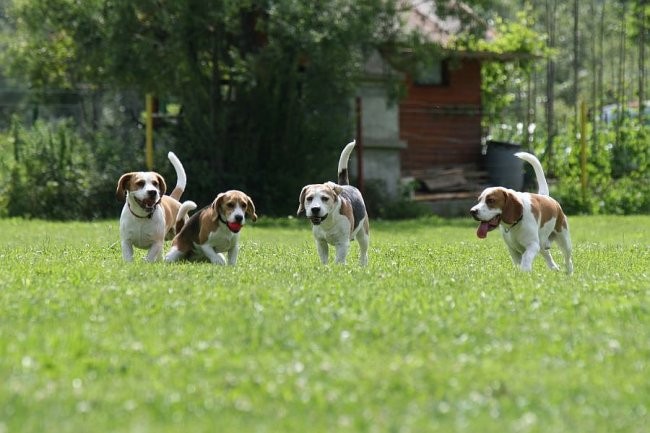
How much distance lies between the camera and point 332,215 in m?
12.5

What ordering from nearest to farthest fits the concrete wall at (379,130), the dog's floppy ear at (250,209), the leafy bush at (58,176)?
the dog's floppy ear at (250,209) → the leafy bush at (58,176) → the concrete wall at (379,130)

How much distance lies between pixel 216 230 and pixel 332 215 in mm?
1123

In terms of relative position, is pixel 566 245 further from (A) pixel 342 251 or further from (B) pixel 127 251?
(B) pixel 127 251

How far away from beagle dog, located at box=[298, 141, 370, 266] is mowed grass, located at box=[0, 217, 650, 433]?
1.04 meters

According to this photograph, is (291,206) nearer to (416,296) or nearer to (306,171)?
(306,171)

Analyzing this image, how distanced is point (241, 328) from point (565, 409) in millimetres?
2311

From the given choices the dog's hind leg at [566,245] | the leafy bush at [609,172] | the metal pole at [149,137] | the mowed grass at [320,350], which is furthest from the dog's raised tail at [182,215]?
the leafy bush at [609,172]

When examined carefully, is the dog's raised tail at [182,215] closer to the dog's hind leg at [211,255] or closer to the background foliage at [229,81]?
the dog's hind leg at [211,255]

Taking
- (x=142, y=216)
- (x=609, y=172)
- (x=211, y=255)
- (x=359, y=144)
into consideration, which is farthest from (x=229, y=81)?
(x=211, y=255)

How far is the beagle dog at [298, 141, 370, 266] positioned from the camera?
12.3 meters

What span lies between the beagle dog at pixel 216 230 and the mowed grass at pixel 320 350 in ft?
3.10

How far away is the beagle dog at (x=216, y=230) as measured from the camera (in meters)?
12.0

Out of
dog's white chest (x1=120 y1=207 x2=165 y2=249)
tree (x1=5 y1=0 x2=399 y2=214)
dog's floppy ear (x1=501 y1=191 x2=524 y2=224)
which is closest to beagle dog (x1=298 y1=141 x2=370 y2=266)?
dog's white chest (x1=120 y1=207 x2=165 y2=249)

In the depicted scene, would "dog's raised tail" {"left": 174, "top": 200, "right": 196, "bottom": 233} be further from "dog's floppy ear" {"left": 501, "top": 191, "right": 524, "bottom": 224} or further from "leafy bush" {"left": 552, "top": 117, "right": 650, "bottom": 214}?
"leafy bush" {"left": 552, "top": 117, "right": 650, "bottom": 214}
